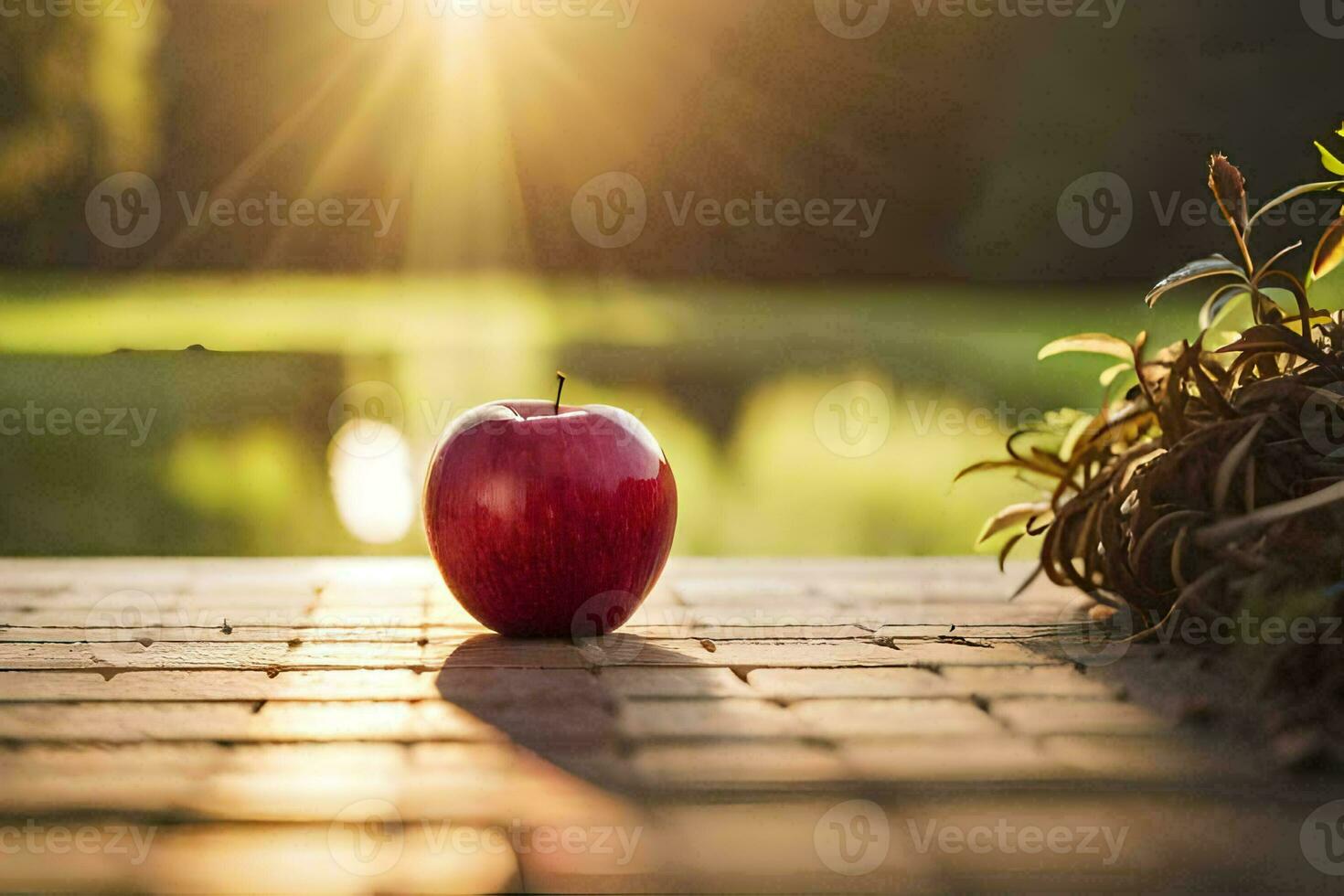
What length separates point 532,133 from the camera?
10055mm

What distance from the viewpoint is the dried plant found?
4.86ft

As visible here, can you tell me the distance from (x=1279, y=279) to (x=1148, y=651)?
0.59 meters

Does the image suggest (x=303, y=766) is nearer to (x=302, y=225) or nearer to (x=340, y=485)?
(x=340, y=485)

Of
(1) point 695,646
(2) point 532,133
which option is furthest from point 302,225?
(1) point 695,646
